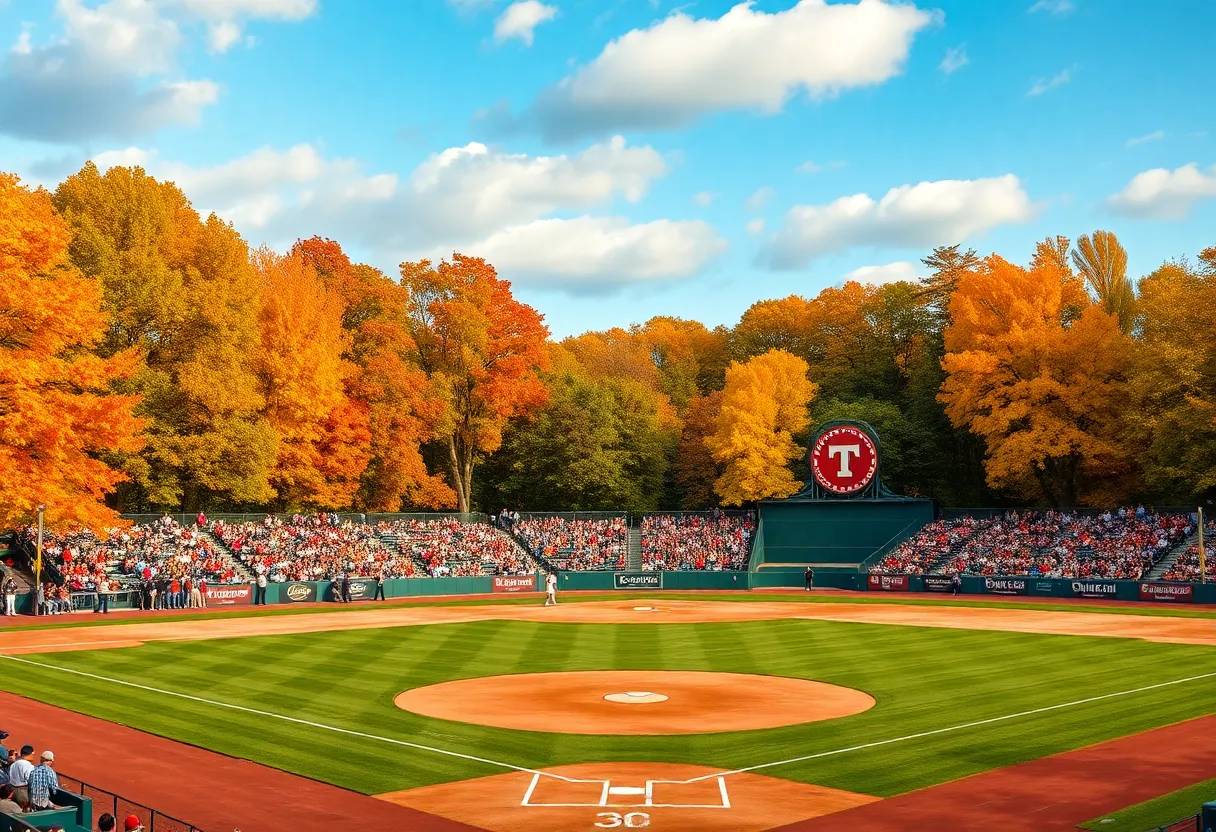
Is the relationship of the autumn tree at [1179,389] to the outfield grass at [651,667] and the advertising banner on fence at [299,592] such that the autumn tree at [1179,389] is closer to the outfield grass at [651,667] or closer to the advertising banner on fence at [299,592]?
the outfield grass at [651,667]

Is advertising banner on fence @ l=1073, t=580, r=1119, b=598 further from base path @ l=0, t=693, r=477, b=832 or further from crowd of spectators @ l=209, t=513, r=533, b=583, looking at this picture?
base path @ l=0, t=693, r=477, b=832

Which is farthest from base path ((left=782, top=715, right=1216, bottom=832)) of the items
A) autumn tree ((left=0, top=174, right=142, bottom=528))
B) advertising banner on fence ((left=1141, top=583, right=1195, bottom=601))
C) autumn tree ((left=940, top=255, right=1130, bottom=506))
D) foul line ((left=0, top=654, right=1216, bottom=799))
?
autumn tree ((left=940, top=255, right=1130, bottom=506))

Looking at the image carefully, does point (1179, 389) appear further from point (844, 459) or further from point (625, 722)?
point (625, 722)

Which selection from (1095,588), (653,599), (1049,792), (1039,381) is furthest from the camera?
(1039,381)

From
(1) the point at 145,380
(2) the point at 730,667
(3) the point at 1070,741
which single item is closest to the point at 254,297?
(1) the point at 145,380

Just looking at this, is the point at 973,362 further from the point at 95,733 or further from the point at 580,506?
the point at 95,733

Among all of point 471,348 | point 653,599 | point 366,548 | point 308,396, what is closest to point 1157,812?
point 653,599
